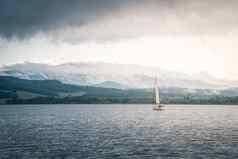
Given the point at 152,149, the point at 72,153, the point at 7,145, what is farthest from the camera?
the point at 7,145

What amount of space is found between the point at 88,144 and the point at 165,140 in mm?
22004

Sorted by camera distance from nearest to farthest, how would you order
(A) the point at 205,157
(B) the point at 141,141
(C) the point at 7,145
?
(A) the point at 205,157 → (C) the point at 7,145 → (B) the point at 141,141

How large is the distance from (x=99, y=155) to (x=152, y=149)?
14419 millimetres

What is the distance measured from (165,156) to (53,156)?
22.6 meters

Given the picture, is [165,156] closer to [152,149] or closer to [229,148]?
[152,149]

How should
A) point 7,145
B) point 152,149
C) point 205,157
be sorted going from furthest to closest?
1. point 7,145
2. point 152,149
3. point 205,157

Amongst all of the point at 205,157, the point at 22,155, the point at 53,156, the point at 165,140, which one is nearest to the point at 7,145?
the point at 22,155

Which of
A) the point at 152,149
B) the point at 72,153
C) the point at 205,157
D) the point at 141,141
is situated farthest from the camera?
the point at 141,141

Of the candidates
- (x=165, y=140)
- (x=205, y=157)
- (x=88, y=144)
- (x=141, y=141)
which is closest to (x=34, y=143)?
(x=88, y=144)

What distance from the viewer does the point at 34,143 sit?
9194 centimetres

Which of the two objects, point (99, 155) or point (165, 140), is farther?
point (165, 140)

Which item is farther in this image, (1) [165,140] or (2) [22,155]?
(1) [165,140]

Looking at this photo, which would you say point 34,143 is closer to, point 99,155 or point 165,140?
point 99,155

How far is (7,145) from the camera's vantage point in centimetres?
8850
